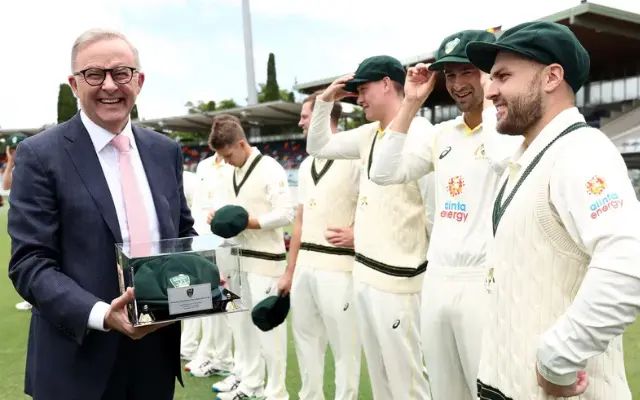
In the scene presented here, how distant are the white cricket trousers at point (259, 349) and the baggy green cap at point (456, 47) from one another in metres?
2.34

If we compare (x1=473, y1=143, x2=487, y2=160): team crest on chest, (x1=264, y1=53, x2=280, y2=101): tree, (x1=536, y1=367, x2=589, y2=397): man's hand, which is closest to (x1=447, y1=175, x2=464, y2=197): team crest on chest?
(x1=473, y1=143, x2=487, y2=160): team crest on chest

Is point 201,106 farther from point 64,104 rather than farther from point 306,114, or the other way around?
point 306,114

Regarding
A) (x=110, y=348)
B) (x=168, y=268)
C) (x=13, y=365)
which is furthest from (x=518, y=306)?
(x=13, y=365)

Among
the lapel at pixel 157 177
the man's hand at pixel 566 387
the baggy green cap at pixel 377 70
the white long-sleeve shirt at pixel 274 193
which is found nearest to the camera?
the man's hand at pixel 566 387

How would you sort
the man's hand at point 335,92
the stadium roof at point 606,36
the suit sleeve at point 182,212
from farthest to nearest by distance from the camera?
the stadium roof at point 606,36
the man's hand at point 335,92
the suit sleeve at point 182,212

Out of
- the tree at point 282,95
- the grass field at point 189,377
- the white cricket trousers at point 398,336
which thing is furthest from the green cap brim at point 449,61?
the tree at point 282,95

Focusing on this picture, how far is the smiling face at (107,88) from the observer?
80.6 inches

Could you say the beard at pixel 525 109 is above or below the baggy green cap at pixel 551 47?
below

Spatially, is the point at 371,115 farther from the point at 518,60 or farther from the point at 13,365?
the point at 13,365

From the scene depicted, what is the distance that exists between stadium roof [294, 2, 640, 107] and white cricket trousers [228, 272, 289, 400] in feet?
44.9

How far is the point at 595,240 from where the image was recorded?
163 centimetres

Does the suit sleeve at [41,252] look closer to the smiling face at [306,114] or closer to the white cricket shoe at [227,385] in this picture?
the smiling face at [306,114]

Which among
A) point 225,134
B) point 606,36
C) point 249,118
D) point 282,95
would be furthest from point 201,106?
point 225,134

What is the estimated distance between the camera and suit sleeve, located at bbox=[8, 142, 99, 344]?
1.93 meters
